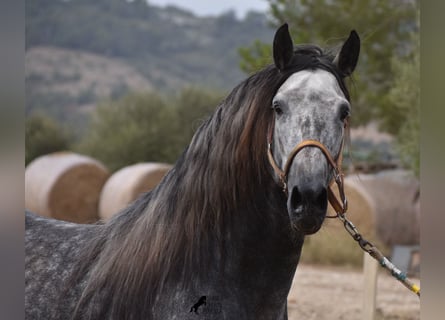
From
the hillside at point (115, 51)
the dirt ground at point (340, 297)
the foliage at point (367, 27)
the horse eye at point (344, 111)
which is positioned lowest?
the dirt ground at point (340, 297)

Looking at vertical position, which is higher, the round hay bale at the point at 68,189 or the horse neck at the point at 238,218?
the horse neck at the point at 238,218

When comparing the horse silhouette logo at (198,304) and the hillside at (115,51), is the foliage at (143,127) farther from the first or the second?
the hillside at (115,51)

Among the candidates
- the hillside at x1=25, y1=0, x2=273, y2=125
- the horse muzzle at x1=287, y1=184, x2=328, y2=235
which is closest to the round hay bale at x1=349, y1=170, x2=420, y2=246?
the horse muzzle at x1=287, y1=184, x2=328, y2=235

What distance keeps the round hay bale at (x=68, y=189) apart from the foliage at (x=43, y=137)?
470 cm

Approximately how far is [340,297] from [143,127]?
1116cm

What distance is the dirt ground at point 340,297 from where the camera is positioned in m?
6.79

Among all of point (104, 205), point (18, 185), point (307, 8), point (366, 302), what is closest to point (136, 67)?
point (307, 8)

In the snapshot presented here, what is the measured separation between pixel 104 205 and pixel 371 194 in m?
4.90

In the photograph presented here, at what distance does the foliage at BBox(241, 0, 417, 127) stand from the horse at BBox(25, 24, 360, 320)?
542 inches

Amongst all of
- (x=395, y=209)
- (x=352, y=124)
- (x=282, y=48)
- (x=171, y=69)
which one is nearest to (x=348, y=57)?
(x=282, y=48)

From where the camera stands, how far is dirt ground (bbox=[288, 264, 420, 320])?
6785mm

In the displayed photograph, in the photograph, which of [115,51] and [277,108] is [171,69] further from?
[277,108]

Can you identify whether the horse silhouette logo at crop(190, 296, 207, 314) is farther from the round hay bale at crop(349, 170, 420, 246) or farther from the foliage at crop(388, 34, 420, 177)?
the round hay bale at crop(349, 170, 420, 246)

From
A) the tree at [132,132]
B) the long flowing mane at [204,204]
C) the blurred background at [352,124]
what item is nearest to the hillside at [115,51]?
the blurred background at [352,124]
